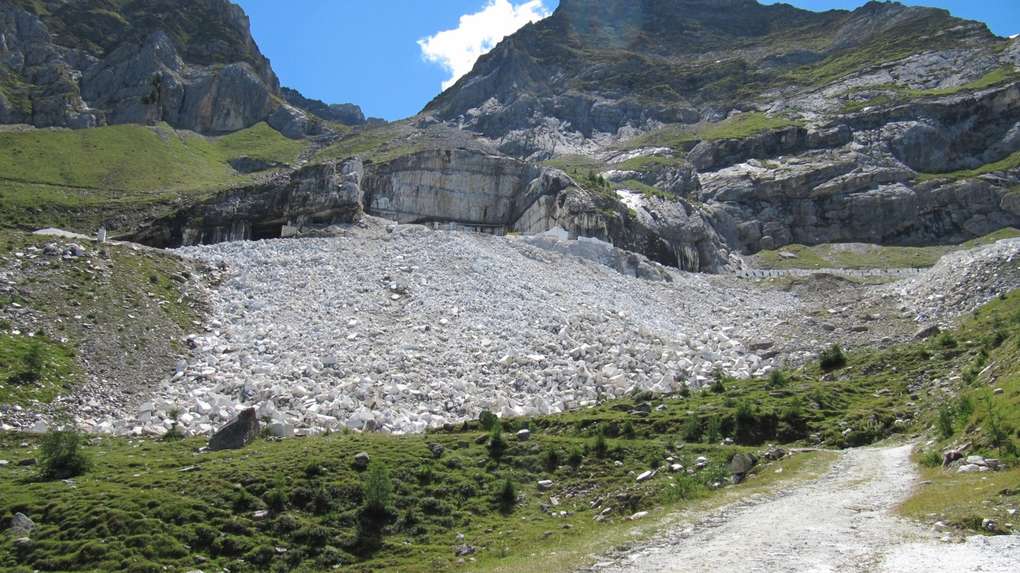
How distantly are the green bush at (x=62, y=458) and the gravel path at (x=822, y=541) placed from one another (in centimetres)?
1716

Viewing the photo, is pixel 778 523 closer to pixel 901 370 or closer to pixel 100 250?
pixel 901 370

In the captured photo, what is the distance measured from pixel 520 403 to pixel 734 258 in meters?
90.4

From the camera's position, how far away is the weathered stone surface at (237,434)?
91.2ft

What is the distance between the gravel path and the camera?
13.8 m

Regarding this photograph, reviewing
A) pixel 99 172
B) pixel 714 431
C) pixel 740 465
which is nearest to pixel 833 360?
pixel 714 431

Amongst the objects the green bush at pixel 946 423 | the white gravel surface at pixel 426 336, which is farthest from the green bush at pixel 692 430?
the white gravel surface at pixel 426 336

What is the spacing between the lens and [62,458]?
77.1ft

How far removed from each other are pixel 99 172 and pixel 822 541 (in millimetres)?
149927

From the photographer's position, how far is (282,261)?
61.4 meters

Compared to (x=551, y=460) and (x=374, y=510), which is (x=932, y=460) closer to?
(x=551, y=460)

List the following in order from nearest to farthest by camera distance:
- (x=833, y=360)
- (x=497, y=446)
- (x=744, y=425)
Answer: (x=497, y=446) → (x=744, y=425) → (x=833, y=360)

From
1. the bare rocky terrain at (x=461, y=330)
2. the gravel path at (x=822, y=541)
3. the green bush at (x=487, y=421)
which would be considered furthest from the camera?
the bare rocky terrain at (x=461, y=330)

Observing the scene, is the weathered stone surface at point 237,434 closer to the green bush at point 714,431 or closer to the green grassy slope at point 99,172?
the green bush at point 714,431

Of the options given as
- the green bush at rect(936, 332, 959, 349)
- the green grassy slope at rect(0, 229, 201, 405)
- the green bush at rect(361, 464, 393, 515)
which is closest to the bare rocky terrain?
the green grassy slope at rect(0, 229, 201, 405)
